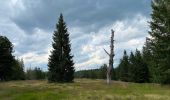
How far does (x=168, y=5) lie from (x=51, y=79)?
30528 millimetres

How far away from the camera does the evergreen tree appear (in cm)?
9238

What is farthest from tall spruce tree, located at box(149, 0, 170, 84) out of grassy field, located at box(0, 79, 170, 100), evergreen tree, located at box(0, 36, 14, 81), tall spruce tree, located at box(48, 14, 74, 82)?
evergreen tree, located at box(0, 36, 14, 81)

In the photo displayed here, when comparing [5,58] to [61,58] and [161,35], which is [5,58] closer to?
[61,58]

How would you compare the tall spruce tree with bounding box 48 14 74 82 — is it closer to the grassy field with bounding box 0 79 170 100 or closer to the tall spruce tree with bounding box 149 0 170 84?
the tall spruce tree with bounding box 149 0 170 84

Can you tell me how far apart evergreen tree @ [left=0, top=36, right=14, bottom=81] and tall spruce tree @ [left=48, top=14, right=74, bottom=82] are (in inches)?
942

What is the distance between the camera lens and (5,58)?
307 ft

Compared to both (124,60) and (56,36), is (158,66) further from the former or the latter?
(124,60)

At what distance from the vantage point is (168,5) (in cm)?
4688

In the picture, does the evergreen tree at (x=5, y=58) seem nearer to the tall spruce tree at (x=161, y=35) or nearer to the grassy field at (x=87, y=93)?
the tall spruce tree at (x=161, y=35)

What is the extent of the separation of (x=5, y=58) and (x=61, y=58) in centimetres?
2736

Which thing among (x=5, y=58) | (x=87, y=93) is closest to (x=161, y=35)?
(x=87, y=93)

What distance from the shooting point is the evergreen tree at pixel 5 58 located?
303 ft

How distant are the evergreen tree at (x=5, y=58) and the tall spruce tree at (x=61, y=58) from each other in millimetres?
Answer: 23932

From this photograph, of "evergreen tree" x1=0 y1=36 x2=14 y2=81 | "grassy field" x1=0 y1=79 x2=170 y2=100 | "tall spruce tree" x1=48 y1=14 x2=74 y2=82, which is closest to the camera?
"grassy field" x1=0 y1=79 x2=170 y2=100
